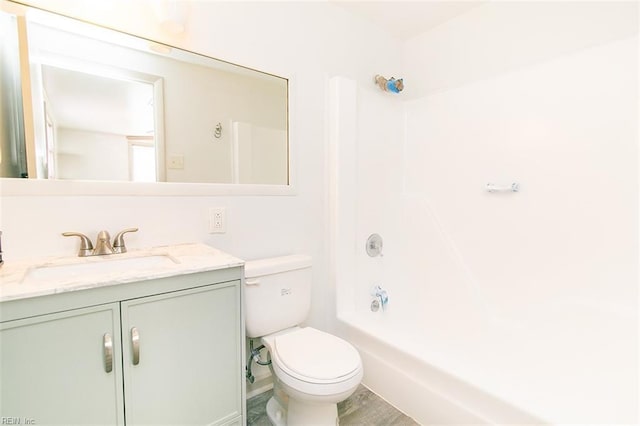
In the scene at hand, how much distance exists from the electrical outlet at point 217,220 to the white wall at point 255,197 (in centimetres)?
3

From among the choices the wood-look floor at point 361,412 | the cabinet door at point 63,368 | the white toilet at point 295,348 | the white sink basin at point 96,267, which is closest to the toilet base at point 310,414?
the white toilet at point 295,348

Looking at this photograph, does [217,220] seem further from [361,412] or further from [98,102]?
[361,412]

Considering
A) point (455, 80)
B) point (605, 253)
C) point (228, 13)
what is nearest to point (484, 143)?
point (455, 80)

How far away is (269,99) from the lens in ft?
5.73

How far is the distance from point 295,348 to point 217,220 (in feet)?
2.31

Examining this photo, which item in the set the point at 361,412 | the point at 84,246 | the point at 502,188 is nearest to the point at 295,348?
the point at 361,412

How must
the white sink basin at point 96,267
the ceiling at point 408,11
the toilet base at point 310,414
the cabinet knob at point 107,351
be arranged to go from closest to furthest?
1. the cabinet knob at point 107,351
2. the white sink basin at point 96,267
3. the toilet base at point 310,414
4. the ceiling at point 408,11

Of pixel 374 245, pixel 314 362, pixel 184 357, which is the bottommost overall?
pixel 314 362

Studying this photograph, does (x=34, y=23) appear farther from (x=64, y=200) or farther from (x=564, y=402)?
(x=564, y=402)

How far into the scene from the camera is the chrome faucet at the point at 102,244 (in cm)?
122

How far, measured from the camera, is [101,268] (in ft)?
3.92

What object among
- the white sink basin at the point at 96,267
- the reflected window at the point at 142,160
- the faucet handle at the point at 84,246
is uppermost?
the reflected window at the point at 142,160

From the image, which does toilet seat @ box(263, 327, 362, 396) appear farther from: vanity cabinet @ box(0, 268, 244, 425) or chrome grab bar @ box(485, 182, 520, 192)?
chrome grab bar @ box(485, 182, 520, 192)

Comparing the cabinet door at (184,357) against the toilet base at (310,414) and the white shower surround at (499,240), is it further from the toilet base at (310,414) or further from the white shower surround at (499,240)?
the white shower surround at (499,240)
